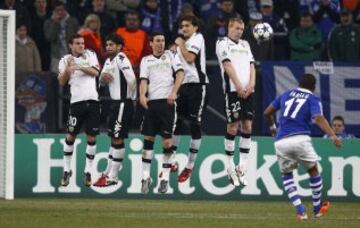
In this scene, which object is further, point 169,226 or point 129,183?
point 129,183

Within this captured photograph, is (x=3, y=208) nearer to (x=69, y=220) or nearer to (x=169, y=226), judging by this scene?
(x=69, y=220)

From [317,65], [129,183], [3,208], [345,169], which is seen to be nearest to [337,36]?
[317,65]

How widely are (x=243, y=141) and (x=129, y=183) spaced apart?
387 cm

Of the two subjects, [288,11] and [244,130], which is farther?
[288,11]

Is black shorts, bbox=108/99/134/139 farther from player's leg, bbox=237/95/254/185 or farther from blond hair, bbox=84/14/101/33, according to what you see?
blond hair, bbox=84/14/101/33

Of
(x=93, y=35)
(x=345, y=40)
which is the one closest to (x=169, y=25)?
(x=93, y=35)

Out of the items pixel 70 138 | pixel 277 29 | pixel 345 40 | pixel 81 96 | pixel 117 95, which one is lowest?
pixel 70 138

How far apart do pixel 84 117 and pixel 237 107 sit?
311 centimetres

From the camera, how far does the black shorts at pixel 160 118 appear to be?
2255cm

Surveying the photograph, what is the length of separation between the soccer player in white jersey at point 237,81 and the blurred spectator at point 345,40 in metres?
5.58

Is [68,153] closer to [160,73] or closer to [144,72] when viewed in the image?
[144,72]

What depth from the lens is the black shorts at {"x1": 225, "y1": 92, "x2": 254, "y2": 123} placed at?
2222 cm

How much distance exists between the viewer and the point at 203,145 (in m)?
25.8

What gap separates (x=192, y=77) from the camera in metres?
22.4
